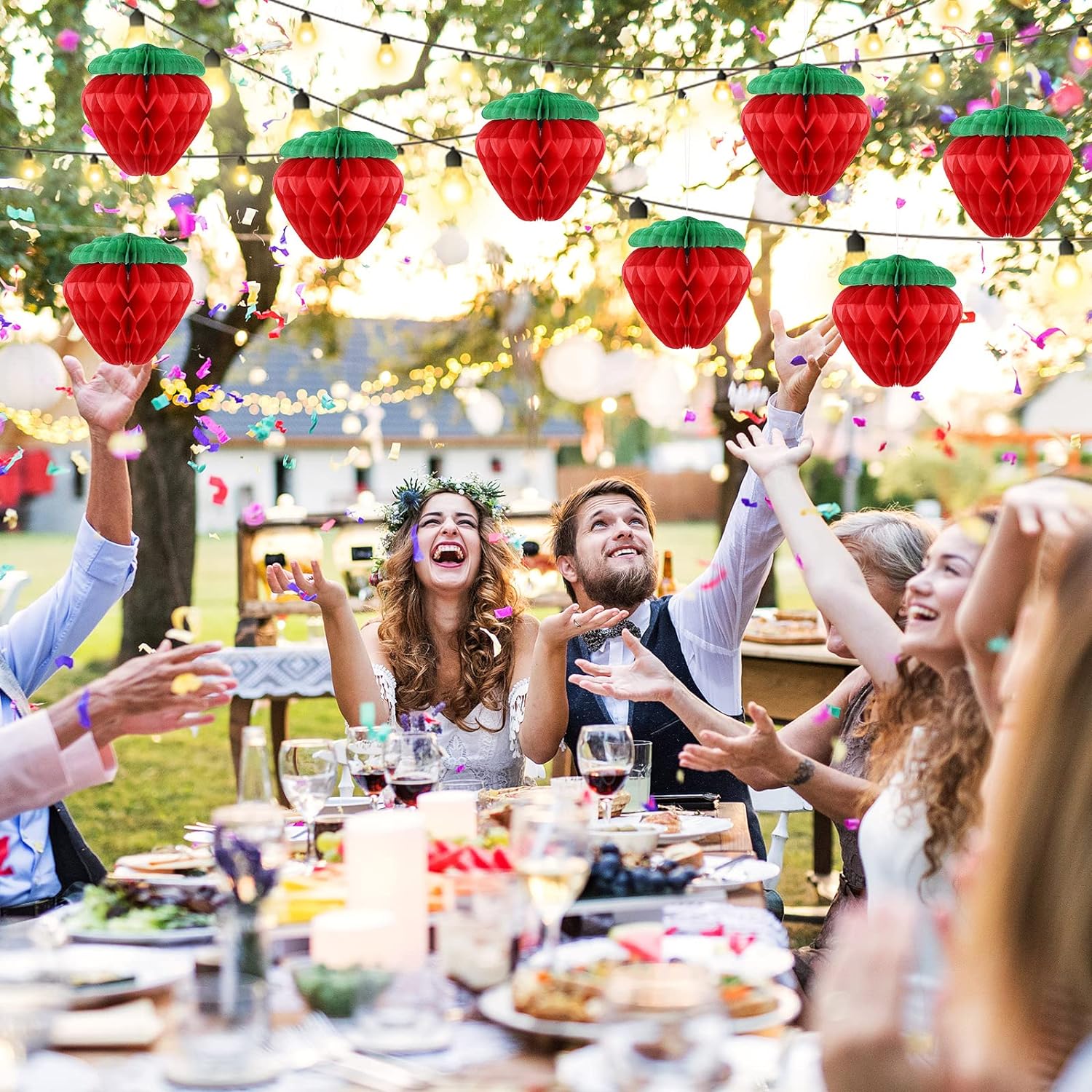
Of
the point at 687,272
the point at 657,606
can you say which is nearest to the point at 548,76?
the point at 687,272

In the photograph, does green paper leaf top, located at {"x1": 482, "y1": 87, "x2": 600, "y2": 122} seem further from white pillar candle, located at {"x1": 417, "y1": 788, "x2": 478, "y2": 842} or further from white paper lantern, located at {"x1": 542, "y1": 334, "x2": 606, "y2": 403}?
white paper lantern, located at {"x1": 542, "y1": 334, "x2": 606, "y2": 403}

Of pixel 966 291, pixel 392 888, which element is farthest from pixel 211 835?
pixel 966 291

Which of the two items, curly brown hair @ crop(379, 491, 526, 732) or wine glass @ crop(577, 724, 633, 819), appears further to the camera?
curly brown hair @ crop(379, 491, 526, 732)

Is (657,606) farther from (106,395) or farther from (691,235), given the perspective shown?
(106,395)

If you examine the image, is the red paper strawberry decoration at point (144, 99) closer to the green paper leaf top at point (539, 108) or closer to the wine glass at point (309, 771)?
the green paper leaf top at point (539, 108)

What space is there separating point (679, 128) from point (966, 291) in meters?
1.52

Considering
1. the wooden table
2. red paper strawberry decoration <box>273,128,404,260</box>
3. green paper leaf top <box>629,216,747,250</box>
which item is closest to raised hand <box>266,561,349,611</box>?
red paper strawberry decoration <box>273,128,404,260</box>

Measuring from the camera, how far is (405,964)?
5.45ft

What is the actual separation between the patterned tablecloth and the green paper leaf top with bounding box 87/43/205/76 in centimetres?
279

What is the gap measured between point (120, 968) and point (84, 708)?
17.2 inches

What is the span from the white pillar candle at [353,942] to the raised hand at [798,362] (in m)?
1.87

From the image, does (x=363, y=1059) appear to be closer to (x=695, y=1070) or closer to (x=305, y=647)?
(x=695, y=1070)

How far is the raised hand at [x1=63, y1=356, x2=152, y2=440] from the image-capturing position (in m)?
2.87

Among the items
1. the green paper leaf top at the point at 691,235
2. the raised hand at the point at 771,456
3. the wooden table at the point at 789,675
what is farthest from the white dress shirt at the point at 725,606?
the wooden table at the point at 789,675
